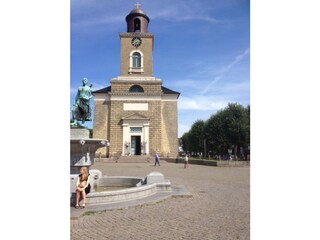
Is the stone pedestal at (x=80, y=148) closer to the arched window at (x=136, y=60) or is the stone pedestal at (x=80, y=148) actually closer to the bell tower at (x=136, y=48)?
the bell tower at (x=136, y=48)

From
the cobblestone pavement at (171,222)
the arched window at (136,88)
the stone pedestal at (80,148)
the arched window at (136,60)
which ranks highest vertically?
the arched window at (136,60)

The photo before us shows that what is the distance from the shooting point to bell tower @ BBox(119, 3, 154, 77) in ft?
150

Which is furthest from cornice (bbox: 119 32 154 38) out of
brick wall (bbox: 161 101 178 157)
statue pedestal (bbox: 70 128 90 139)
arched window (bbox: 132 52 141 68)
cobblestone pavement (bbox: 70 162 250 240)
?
cobblestone pavement (bbox: 70 162 250 240)

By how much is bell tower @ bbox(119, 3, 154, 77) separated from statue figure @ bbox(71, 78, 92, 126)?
119 ft

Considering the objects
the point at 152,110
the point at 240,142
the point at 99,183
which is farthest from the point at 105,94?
the point at 99,183

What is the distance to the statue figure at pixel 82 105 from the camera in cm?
956

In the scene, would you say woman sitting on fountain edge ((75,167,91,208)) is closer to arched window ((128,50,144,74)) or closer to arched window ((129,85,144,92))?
arched window ((129,85,144,92))

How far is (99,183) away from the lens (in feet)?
42.5

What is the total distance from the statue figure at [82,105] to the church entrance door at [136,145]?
33299 mm

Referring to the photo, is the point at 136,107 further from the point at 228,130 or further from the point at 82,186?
the point at 82,186

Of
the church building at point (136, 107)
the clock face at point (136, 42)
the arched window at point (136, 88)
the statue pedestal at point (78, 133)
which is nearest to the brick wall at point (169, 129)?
the church building at point (136, 107)
